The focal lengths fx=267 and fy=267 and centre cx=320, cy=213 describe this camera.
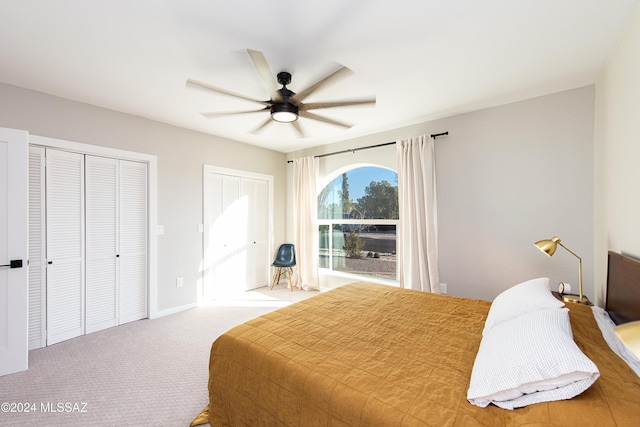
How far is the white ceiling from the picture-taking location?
1.63 meters

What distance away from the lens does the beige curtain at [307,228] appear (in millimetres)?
4668

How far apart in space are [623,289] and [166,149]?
4.60 metres

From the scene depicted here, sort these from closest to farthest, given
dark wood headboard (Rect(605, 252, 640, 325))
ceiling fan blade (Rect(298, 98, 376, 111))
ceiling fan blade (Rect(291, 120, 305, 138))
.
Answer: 1. dark wood headboard (Rect(605, 252, 640, 325))
2. ceiling fan blade (Rect(298, 98, 376, 111))
3. ceiling fan blade (Rect(291, 120, 305, 138))

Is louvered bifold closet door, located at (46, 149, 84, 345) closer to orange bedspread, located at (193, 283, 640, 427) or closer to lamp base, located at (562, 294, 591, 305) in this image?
orange bedspread, located at (193, 283, 640, 427)

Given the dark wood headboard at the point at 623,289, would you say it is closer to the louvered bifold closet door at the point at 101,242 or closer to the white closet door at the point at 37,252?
the louvered bifold closet door at the point at 101,242

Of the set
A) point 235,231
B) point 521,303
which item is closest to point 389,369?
point 521,303

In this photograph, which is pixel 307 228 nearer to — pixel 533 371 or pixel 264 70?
pixel 264 70

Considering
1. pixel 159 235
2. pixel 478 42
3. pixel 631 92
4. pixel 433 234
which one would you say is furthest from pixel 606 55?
pixel 159 235

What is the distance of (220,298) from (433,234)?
10.9ft

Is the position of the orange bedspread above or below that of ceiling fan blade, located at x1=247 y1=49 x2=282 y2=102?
below

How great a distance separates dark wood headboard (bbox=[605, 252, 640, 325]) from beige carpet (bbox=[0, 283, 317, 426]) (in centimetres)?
274

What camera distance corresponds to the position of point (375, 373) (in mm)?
1195

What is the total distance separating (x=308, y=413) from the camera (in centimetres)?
113

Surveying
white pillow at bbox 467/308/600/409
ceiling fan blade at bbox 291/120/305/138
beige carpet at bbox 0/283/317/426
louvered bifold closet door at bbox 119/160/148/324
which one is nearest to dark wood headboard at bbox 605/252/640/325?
white pillow at bbox 467/308/600/409
